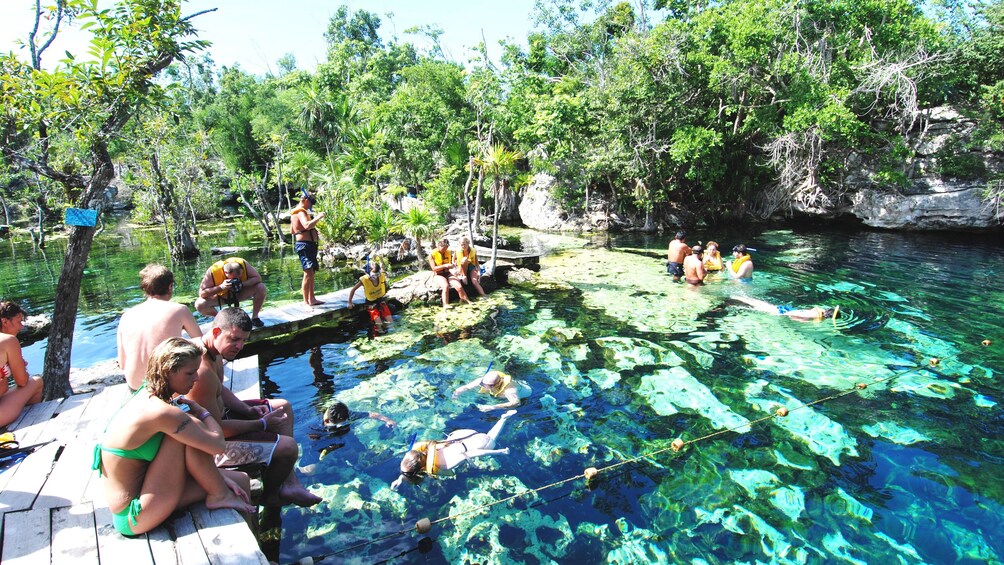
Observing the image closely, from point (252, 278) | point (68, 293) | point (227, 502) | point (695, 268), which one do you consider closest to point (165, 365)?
point (227, 502)

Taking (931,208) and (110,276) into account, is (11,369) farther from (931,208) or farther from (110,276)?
(931,208)

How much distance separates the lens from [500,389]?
659 cm

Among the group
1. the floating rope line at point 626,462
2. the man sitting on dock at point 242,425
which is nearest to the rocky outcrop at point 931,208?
the floating rope line at point 626,462

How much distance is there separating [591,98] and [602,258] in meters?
8.41

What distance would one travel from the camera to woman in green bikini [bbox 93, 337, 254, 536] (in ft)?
9.45

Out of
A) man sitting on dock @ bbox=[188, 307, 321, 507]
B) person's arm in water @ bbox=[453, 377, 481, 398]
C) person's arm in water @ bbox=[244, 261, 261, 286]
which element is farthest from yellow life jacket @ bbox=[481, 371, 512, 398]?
person's arm in water @ bbox=[244, 261, 261, 286]

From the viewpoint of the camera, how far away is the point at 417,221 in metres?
15.2

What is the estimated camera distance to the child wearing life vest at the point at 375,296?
33.7 feet

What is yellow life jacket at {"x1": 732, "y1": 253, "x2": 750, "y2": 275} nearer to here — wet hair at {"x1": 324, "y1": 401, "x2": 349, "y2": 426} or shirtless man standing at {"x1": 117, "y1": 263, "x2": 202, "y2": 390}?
wet hair at {"x1": 324, "y1": 401, "x2": 349, "y2": 426}

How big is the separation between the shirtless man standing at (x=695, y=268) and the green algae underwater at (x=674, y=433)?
863mm

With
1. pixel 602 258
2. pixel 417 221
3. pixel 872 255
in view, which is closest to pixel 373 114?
pixel 417 221

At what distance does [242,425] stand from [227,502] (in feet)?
3.51

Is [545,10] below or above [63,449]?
above

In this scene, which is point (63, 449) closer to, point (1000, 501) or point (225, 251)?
point (1000, 501)
